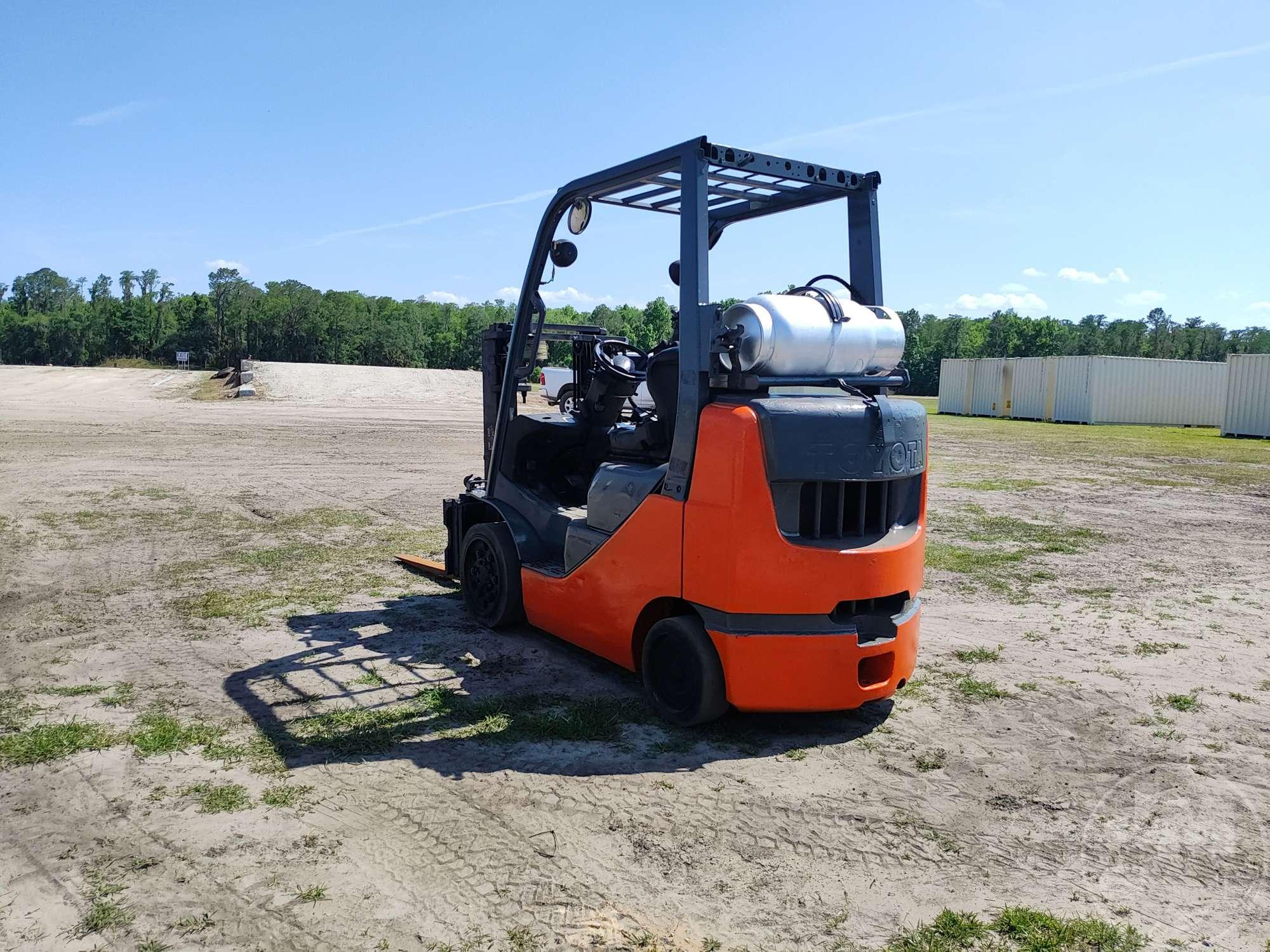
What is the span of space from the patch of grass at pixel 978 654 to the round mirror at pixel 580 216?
12.3 feet

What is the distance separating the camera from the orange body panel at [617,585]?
4.90 metres

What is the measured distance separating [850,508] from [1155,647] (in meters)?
3.27

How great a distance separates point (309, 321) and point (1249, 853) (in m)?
95.1

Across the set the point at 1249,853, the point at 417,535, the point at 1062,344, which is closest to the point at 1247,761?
the point at 1249,853

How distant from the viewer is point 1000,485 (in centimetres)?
1659

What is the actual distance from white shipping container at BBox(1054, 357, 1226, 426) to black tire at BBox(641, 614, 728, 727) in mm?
41297

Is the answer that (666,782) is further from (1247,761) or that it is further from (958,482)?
(958,482)

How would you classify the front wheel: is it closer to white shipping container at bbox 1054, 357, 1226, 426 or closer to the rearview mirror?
the rearview mirror

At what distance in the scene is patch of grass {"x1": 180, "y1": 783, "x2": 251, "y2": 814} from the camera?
387cm

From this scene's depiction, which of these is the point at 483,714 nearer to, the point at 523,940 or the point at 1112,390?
the point at 523,940

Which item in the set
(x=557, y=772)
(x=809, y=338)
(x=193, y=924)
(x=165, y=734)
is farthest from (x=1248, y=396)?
(x=193, y=924)

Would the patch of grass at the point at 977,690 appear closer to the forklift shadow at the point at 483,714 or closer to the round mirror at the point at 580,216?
the forklift shadow at the point at 483,714

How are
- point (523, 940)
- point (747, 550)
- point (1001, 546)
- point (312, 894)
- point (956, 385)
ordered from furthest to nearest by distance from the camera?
1. point (956, 385)
2. point (1001, 546)
3. point (747, 550)
4. point (312, 894)
5. point (523, 940)

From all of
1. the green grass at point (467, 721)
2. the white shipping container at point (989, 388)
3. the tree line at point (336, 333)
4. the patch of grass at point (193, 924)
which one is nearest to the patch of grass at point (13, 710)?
the green grass at point (467, 721)
